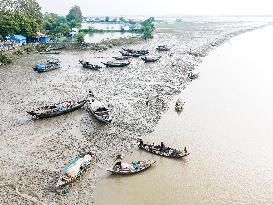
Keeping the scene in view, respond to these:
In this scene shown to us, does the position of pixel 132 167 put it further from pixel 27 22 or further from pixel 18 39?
pixel 27 22

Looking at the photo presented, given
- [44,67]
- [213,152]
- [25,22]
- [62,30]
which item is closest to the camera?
[213,152]

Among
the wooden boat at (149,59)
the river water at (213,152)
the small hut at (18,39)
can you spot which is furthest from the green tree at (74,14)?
the river water at (213,152)

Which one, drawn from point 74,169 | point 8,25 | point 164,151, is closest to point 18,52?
point 8,25

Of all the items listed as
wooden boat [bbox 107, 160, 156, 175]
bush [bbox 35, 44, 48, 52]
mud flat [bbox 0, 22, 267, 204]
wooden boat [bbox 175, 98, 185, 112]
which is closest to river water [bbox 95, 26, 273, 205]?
wooden boat [bbox 107, 160, 156, 175]

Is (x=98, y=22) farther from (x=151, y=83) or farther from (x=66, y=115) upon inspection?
(x=66, y=115)

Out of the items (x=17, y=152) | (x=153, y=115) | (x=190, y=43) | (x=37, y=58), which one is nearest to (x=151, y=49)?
(x=190, y=43)

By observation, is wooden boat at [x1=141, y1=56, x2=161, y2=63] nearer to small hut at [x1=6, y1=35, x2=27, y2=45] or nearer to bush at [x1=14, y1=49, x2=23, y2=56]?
bush at [x1=14, y1=49, x2=23, y2=56]

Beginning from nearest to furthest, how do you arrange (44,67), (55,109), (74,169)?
1. (74,169)
2. (55,109)
3. (44,67)
